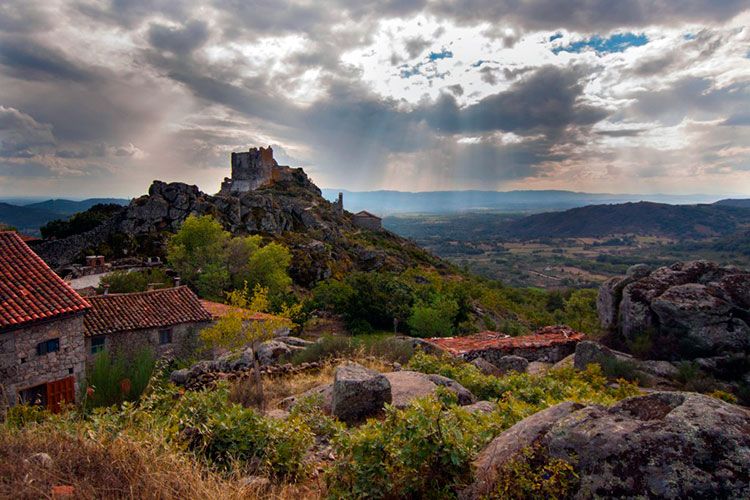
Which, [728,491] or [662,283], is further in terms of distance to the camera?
[662,283]

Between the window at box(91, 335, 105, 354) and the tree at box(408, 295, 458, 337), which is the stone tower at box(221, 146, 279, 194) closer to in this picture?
the tree at box(408, 295, 458, 337)

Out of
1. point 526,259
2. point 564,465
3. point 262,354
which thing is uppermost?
point 564,465

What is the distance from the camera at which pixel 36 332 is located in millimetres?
12242

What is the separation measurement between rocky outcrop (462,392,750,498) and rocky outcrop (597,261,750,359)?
9.25m

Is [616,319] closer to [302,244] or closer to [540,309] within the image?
[540,309]

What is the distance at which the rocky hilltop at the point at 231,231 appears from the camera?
149ft

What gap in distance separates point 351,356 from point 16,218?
215 meters

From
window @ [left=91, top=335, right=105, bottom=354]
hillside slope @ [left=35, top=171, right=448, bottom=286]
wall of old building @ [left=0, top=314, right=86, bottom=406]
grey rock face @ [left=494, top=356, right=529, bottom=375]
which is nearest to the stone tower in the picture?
hillside slope @ [left=35, top=171, right=448, bottom=286]

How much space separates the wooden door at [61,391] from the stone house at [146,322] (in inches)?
149

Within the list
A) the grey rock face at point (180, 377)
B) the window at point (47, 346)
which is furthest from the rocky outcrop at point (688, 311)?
the window at point (47, 346)

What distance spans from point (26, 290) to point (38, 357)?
223 centimetres

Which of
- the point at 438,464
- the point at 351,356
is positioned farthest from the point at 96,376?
the point at 438,464

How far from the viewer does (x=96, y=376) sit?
8.21 m

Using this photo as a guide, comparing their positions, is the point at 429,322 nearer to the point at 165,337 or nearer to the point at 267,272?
the point at 165,337
